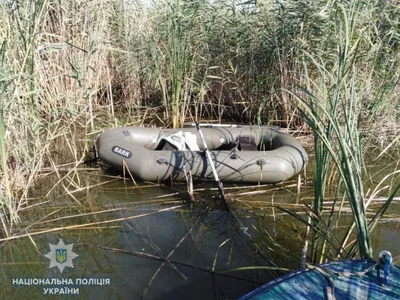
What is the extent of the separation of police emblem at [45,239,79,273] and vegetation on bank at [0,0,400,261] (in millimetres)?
354

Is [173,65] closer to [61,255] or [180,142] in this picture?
[180,142]

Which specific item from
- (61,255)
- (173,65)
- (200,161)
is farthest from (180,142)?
(61,255)

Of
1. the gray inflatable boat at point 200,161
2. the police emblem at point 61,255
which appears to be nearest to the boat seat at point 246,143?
the gray inflatable boat at point 200,161

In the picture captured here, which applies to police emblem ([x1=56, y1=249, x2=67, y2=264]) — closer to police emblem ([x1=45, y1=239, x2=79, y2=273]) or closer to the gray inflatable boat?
police emblem ([x1=45, y1=239, x2=79, y2=273])

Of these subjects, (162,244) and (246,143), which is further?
(246,143)

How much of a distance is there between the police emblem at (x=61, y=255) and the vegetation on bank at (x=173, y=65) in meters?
0.35

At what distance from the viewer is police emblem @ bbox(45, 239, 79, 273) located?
240 centimetres

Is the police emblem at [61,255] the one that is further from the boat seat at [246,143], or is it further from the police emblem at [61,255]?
the boat seat at [246,143]

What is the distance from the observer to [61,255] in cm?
249

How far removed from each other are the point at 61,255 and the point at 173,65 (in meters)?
2.77

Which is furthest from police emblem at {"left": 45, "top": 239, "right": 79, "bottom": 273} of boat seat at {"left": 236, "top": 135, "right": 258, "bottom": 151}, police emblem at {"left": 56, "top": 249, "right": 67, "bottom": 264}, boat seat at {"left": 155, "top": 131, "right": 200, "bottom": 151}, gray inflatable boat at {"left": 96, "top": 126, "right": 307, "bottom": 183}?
boat seat at {"left": 236, "top": 135, "right": 258, "bottom": 151}

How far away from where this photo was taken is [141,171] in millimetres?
3463

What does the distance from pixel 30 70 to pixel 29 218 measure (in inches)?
46.4

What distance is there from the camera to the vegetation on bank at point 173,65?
317 centimetres
